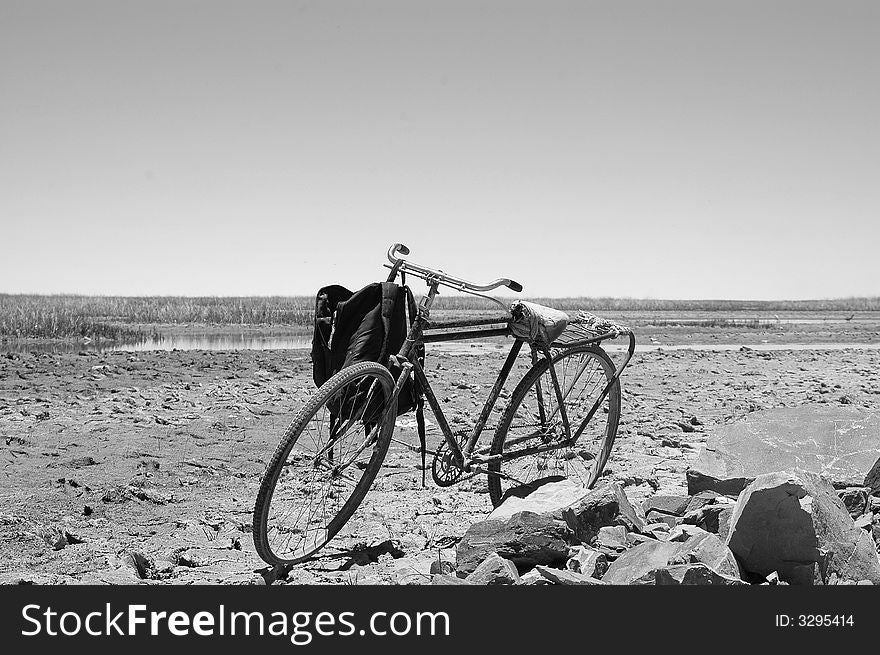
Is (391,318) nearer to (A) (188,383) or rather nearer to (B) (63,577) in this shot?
(B) (63,577)

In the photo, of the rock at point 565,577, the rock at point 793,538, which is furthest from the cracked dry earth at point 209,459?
Answer: the rock at point 793,538

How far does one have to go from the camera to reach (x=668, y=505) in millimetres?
4863

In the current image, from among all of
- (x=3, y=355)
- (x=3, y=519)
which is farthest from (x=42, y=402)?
(x=3, y=355)

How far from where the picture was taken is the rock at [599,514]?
13.6 feet

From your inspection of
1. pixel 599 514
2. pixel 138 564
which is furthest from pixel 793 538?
pixel 138 564

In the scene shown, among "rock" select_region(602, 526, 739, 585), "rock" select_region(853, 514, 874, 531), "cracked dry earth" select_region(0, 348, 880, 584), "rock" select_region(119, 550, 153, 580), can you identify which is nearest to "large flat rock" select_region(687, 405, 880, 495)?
"rock" select_region(853, 514, 874, 531)

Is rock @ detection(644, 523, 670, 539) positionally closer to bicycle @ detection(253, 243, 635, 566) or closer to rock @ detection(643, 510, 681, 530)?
rock @ detection(643, 510, 681, 530)

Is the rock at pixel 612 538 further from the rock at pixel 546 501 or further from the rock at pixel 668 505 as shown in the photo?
the rock at pixel 668 505

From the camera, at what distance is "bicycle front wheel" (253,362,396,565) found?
12.5ft

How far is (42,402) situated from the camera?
9.03m

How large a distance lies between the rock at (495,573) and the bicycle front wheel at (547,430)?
133cm

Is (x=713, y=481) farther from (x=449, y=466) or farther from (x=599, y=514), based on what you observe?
(x=449, y=466)

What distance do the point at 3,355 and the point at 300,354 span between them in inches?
219

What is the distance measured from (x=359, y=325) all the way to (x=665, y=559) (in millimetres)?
2105
